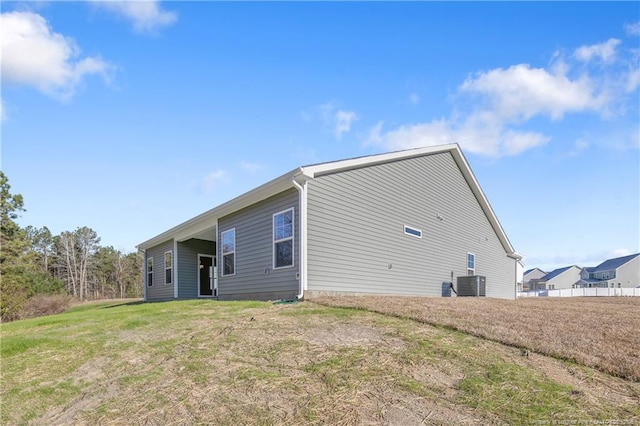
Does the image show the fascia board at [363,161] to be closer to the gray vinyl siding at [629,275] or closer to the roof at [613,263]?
the gray vinyl siding at [629,275]

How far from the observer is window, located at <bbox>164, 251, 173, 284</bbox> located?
18.3 metres

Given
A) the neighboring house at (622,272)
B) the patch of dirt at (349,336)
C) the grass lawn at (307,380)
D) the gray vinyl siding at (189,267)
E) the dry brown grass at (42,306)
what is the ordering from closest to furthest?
1. the grass lawn at (307,380)
2. the patch of dirt at (349,336)
3. the gray vinyl siding at (189,267)
4. the dry brown grass at (42,306)
5. the neighboring house at (622,272)

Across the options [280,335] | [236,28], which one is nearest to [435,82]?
[236,28]

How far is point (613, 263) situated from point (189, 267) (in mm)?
59408

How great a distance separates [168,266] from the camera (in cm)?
1861

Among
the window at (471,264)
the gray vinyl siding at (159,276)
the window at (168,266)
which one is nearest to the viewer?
the window at (471,264)

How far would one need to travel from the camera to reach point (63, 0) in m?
9.34

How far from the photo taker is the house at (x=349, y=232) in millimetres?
10144

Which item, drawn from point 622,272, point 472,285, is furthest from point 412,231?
point 622,272

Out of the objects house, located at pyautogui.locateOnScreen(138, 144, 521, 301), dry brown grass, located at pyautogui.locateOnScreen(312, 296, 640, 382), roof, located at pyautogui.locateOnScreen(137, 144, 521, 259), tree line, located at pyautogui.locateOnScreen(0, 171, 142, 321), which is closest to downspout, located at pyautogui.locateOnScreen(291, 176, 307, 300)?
house, located at pyautogui.locateOnScreen(138, 144, 521, 301)

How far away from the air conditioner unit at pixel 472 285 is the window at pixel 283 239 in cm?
765

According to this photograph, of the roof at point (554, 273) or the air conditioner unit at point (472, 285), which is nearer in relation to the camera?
the air conditioner unit at point (472, 285)

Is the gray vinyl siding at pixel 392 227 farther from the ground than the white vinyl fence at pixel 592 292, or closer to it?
farther from the ground

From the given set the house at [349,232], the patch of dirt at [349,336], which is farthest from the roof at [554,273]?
the patch of dirt at [349,336]
